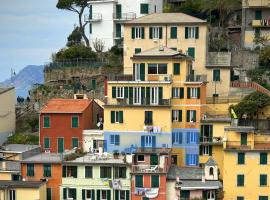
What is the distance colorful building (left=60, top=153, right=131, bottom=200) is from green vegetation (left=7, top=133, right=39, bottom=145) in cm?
1124

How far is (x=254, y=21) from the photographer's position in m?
83.9

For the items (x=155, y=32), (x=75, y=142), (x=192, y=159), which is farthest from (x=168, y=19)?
(x=75, y=142)

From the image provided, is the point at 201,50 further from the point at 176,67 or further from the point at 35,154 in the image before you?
the point at 35,154

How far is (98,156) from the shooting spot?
6347 centimetres

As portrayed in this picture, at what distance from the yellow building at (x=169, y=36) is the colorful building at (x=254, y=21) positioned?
12.1 metres

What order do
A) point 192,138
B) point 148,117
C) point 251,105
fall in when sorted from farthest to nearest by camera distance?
point 251,105
point 192,138
point 148,117

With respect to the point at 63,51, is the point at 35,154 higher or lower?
lower

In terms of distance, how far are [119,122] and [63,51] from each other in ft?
74.4

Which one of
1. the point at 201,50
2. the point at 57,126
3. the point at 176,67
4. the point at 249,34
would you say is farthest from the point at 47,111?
the point at 249,34

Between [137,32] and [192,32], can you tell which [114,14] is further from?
[192,32]

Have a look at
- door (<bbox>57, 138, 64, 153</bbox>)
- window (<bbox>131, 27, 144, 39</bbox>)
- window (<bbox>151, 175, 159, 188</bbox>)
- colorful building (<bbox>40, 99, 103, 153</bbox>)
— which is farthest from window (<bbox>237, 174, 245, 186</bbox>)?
window (<bbox>131, 27, 144, 39</bbox>)

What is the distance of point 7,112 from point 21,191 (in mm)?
16538

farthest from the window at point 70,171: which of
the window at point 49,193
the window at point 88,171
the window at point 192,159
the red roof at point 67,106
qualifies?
the window at point 192,159

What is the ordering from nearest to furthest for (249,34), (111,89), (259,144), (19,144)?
(259,144) → (111,89) → (19,144) → (249,34)
